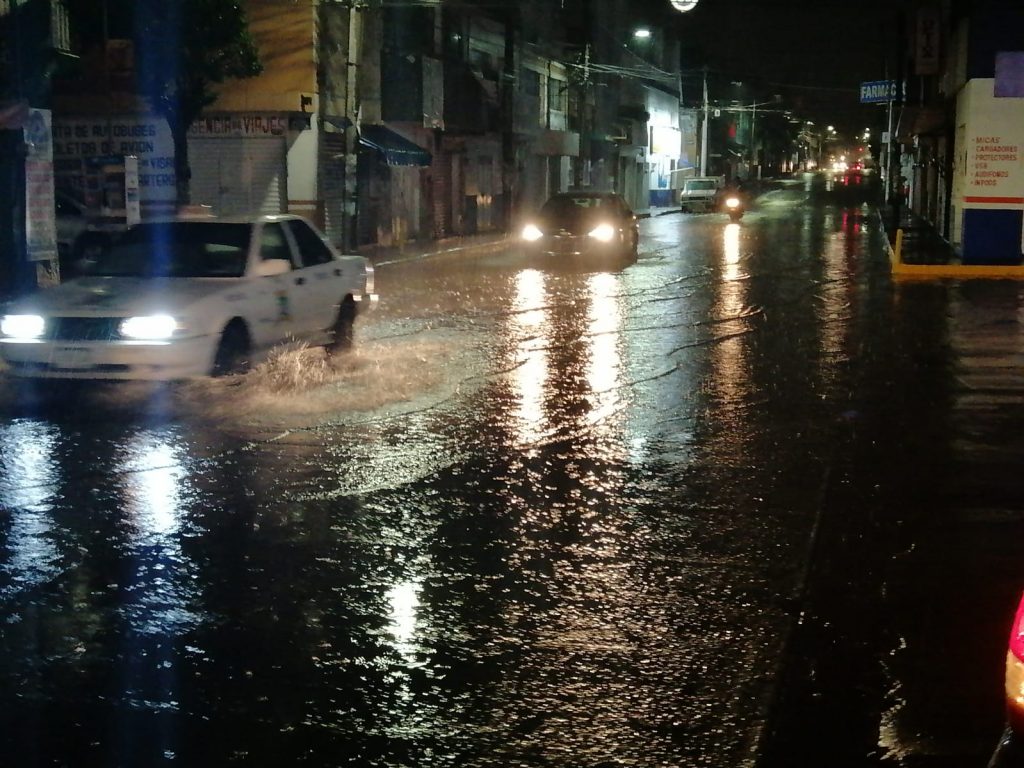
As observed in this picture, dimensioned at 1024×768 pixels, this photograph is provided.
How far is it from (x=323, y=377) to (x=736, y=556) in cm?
668

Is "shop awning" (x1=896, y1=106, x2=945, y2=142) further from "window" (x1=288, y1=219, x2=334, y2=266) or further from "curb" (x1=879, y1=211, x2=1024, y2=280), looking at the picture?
"window" (x1=288, y1=219, x2=334, y2=266)

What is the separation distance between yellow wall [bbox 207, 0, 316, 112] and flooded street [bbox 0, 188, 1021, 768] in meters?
19.0

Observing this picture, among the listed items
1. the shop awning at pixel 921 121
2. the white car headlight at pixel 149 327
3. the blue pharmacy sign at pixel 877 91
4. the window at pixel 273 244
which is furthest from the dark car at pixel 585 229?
the blue pharmacy sign at pixel 877 91

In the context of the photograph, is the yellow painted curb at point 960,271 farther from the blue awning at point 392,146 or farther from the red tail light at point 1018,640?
the red tail light at point 1018,640

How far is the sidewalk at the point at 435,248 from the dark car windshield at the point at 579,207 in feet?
12.8

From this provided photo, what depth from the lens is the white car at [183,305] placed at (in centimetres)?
1141

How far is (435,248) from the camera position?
3641cm

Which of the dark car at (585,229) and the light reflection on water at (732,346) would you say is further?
the dark car at (585,229)

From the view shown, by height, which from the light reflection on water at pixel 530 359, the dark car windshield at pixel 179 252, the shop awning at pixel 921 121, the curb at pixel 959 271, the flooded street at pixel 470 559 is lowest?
the flooded street at pixel 470 559

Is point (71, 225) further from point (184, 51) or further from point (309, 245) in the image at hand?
point (309, 245)

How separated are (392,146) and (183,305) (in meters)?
24.8

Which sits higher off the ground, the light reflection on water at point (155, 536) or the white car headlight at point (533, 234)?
the white car headlight at point (533, 234)

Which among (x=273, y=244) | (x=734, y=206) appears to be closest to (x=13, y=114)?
(x=273, y=244)

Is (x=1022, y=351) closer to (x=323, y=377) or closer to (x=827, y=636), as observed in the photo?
(x=323, y=377)
